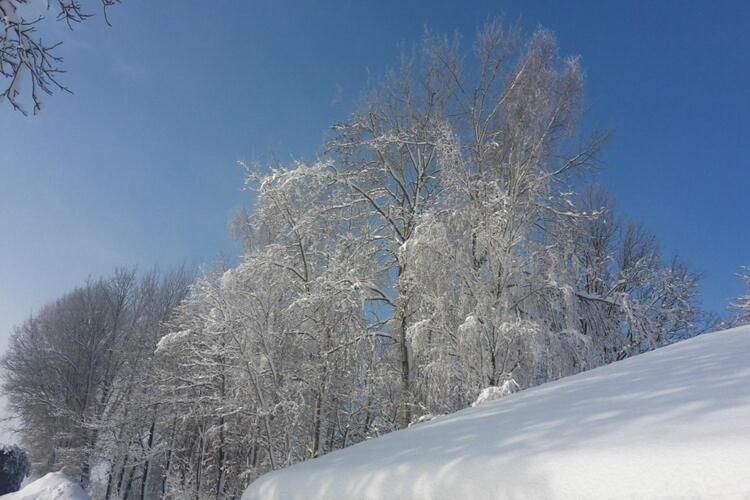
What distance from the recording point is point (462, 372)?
7066 millimetres

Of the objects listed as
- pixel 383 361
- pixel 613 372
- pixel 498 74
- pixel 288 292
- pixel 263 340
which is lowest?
pixel 613 372

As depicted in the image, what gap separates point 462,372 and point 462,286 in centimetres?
132

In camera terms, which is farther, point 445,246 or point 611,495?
point 445,246

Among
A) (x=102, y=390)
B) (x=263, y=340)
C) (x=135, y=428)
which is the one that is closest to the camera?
(x=263, y=340)

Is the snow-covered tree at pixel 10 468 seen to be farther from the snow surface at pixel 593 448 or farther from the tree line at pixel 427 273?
the snow surface at pixel 593 448

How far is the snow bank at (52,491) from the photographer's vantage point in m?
6.59

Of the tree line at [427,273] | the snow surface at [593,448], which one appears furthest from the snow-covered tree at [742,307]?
the snow surface at [593,448]

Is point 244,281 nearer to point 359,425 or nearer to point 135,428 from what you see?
point 359,425

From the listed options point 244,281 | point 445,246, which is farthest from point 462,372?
point 244,281

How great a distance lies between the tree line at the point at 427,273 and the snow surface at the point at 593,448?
3757 mm

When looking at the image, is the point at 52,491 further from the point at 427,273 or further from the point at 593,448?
the point at 593,448

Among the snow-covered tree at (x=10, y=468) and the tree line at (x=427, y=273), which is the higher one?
the tree line at (x=427, y=273)

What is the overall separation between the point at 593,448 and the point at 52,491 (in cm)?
770

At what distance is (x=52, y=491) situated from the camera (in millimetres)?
6676
